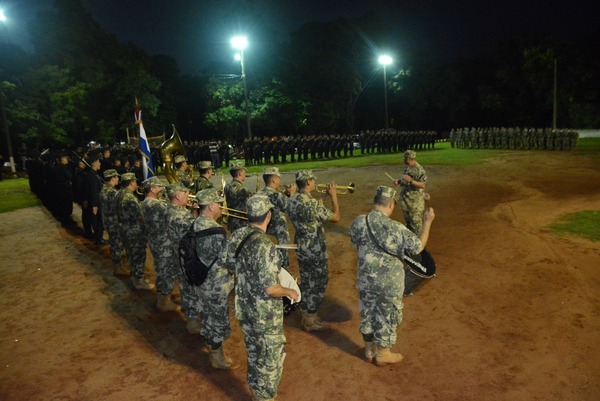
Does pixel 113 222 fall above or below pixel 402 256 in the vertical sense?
below

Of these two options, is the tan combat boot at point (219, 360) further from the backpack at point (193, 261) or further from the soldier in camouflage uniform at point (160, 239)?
the soldier in camouflage uniform at point (160, 239)

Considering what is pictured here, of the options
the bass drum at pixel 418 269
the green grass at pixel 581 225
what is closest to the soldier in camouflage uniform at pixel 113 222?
the bass drum at pixel 418 269

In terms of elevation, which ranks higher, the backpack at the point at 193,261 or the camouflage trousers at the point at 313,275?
the backpack at the point at 193,261

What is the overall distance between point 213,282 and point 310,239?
1519mm

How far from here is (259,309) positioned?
4.09m

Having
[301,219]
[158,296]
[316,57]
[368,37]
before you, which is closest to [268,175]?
[301,219]

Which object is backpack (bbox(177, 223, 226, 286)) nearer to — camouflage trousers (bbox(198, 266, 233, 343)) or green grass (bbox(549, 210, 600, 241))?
camouflage trousers (bbox(198, 266, 233, 343))

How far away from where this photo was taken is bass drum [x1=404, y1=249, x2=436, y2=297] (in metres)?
4.98

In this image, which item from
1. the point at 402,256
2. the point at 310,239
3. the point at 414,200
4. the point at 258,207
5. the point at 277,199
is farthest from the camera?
the point at 414,200

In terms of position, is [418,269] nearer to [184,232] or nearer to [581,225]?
A: [184,232]

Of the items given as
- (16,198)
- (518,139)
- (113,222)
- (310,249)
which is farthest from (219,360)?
(518,139)

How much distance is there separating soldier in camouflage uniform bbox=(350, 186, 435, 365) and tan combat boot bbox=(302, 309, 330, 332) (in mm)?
1107

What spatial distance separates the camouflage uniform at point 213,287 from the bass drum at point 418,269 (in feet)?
6.93

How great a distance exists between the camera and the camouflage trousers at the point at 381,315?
15.9ft
